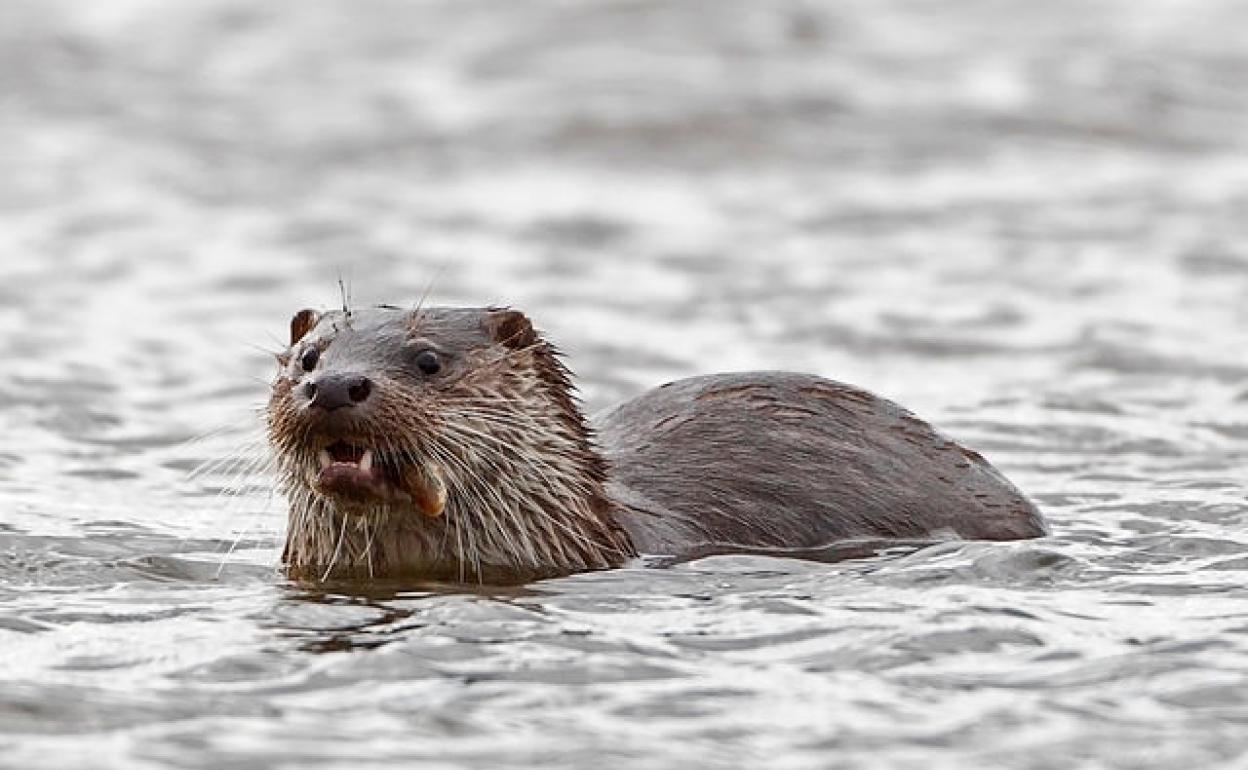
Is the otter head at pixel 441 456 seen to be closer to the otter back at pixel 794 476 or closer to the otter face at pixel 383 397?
the otter face at pixel 383 397

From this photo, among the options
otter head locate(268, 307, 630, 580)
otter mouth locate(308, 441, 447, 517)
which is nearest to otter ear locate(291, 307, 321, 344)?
otter head locate(268, 307, 630, 580)

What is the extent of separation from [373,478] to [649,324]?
5.31 meters

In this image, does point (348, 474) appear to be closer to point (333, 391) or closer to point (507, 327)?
point (333, 391)

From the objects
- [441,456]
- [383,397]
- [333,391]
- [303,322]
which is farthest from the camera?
[303,322]

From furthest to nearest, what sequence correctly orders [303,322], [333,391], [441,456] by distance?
1. [303,322]
2. [441,456]
3. [333,391]

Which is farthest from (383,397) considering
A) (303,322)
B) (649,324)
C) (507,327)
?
(649,324)

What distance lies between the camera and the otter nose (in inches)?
248

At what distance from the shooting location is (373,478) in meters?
6.45

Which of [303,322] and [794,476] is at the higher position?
[303,322]

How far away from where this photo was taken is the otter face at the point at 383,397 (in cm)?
637

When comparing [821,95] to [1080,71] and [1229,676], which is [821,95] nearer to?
[1080,71]

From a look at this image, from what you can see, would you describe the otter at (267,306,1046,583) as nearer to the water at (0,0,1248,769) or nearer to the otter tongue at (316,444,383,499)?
the otter tongue at (316,444,383,499)

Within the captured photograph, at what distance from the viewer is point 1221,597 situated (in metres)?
6.61

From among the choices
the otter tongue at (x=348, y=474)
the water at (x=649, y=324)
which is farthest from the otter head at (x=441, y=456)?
the water at (x=649, y=324)
